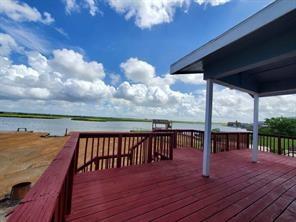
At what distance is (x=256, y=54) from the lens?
3090 millimetres

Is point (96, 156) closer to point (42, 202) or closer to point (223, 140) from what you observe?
point (42, 202)

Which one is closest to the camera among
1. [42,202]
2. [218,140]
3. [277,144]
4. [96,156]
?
[42,202]

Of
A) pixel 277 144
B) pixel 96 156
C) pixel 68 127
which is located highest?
pixel 277 144

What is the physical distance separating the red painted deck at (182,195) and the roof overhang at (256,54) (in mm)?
2262

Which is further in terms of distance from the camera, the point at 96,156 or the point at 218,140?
the point at 218,140

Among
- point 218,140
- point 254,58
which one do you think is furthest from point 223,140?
point 254,58

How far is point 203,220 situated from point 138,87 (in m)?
22.3

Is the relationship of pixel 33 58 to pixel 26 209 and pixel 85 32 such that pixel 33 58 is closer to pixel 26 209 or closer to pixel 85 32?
pixel 85 32

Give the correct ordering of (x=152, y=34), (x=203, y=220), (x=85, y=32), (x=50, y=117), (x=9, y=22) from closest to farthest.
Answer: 1. (x=203, y=220)
2. (x=9, y=22)
3. (x=152, y=34)
4. (x=85, y=32)
5. (x=50, y=117)

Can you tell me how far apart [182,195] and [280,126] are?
17.0 metres

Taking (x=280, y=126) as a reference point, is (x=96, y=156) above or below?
below

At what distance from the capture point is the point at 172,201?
2.80 meters

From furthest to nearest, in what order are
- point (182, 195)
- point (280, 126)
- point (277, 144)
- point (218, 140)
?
point (280, 126), point (277, 144), point (218, 140), point (182, 195)

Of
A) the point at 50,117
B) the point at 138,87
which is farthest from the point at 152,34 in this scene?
the point at 50,117
